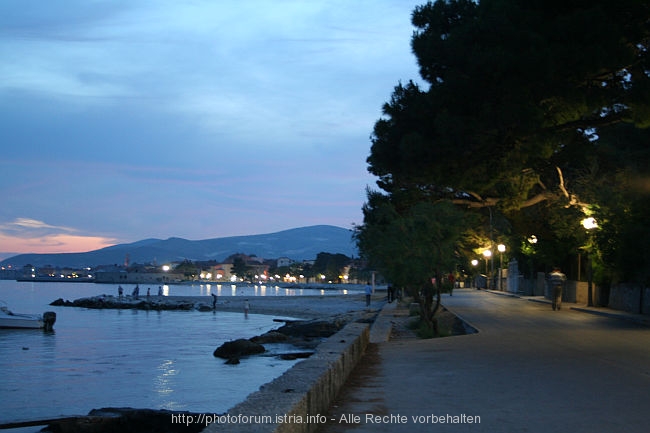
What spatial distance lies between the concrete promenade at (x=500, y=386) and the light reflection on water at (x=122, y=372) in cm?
703

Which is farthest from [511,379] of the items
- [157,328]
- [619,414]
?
[157,328]

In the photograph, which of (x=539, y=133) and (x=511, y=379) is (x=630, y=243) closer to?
(x=539, y=133)

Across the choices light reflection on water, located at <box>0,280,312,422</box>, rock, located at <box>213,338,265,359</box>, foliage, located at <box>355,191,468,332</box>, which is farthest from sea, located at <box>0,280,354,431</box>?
foliage, located at <box>355,191,468,332</box>

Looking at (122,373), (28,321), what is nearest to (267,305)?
(28,321)

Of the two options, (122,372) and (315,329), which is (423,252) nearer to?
(122,372)

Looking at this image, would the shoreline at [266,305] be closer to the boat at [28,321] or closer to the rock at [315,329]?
the rock at [315,329]

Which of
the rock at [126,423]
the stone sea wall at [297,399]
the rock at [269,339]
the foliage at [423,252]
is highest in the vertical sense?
the foliage at [423,252]

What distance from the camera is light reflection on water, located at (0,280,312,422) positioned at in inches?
802

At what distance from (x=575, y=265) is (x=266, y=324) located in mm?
25080

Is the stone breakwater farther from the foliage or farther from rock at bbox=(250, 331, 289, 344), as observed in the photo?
the foliage

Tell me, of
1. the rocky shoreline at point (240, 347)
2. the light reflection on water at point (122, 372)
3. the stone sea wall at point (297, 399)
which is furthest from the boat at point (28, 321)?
the stone sea wall at point (297, 399)

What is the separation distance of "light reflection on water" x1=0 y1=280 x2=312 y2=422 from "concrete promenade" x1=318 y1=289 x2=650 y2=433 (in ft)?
23.1

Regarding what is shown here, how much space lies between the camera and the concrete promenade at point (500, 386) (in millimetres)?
7410

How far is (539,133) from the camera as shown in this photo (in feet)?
53.0
